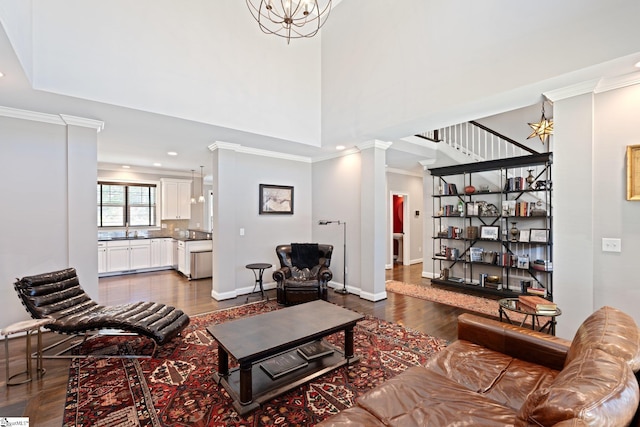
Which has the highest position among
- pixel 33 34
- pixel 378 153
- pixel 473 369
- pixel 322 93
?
pixel 322 93

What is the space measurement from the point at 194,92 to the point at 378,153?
294 cm

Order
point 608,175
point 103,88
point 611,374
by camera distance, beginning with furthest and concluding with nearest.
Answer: point 103,88
point 608,175
point 611,374

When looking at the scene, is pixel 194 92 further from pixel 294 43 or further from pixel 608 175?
pixel 608 175

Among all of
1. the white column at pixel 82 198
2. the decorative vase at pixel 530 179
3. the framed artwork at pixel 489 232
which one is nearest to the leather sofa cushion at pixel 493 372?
the framed artwork at pixel 489 232

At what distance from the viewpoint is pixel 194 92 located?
377cm

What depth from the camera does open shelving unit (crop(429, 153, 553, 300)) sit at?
15.9 ft

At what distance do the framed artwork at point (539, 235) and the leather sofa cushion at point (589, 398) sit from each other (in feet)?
14.4

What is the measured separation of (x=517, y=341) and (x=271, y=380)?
76.0 inches

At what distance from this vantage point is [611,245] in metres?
2.70

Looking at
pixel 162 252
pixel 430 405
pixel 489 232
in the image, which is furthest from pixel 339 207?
pixel 162 252

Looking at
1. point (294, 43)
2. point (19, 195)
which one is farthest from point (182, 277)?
point (294, 43)

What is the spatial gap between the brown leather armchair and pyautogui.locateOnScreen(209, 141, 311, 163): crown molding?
1.82 metres

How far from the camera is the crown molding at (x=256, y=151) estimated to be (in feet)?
15.9

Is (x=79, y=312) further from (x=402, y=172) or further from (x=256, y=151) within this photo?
(x=402, y=172)
